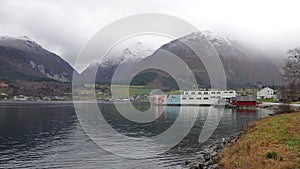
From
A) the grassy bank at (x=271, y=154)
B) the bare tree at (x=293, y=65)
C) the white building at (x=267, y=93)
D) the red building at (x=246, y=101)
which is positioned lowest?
the grassy bank at (x=271, y=154)

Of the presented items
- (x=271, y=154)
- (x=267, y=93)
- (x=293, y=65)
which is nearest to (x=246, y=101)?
(x=293, y=65)

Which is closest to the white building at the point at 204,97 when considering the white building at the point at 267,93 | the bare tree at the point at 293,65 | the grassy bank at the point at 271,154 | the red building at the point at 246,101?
the white building at the point at 267,93

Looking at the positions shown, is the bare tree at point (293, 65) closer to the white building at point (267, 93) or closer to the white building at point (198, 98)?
the white building at point (198, 98)

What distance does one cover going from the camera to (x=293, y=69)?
70312 millimetres

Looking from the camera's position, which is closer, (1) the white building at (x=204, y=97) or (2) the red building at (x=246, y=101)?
(2) the red building at (x=246, y=101)

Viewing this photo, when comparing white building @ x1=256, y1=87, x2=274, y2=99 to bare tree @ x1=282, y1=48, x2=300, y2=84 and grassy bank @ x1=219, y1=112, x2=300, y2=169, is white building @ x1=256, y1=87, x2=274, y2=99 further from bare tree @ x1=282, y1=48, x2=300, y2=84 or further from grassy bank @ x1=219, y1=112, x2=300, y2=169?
grassy bank @ x1=219, y1=112, x2=300, y2=169

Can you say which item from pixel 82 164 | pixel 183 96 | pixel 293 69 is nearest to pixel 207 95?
pixel 183 96

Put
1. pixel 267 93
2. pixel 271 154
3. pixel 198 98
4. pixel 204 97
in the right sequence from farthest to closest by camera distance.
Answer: pixel 267 93 < pixel 204 97 < pixel 198 98 < pixel 271 154

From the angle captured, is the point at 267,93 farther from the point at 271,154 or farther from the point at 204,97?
the point at 271,154

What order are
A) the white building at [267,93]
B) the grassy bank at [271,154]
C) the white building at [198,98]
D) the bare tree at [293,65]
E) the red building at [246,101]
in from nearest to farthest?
the grassy bank at [271,154], the bare tree at [293,65], the red building at [246,101], the white building at [198,98], the white building at [267,93]

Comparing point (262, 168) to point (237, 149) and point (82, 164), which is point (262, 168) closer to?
point (237, 149)

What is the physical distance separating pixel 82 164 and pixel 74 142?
12.1 meters

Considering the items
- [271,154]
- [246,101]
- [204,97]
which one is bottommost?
[271,154]

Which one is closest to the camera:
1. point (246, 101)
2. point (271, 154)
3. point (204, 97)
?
point (271, 154)
